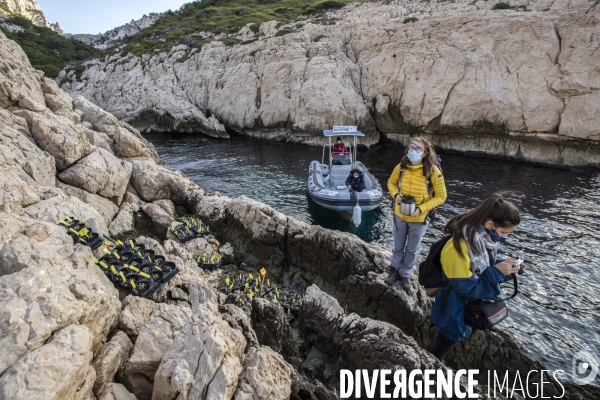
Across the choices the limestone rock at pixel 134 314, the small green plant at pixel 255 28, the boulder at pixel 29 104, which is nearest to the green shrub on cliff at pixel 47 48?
the small green plant at pixel 255 28

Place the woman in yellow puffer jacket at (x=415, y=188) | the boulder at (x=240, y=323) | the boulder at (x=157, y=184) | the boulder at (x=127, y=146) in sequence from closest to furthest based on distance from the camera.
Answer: the boulder at (x=240, y=323) → the woman in yellow puffer jacket at (x=415, y=188) → the boulder at (x=157, y=184) → the boulder at (x=127, y=146)

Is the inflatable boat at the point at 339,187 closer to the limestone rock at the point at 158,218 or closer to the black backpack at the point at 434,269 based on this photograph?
the limestone rock at the point at 158,218

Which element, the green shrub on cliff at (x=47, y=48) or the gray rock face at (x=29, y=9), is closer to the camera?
the green shrub on cliff at (x=47, y=48)

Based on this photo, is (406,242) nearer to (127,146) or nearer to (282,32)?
(127,146)

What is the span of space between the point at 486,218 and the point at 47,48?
75.6 meters

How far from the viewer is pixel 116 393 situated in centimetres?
344

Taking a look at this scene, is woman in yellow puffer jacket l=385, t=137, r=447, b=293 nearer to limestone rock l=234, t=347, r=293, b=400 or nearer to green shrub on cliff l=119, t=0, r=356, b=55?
limestone rock l=234, t=347, r=293, b=400

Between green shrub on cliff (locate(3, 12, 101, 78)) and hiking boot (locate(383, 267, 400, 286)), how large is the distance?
5321cm

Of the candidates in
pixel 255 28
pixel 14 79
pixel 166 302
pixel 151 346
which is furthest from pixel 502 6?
pixel 151 346

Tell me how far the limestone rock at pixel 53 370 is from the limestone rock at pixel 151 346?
651mm

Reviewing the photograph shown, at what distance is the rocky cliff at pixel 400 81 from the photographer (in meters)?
22.2

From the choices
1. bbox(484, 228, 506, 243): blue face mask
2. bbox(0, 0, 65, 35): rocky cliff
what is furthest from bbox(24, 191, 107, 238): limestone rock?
bbox(0, 0, 65, 35): rocky cliff

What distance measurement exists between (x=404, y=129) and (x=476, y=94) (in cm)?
580

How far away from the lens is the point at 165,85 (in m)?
36.3
